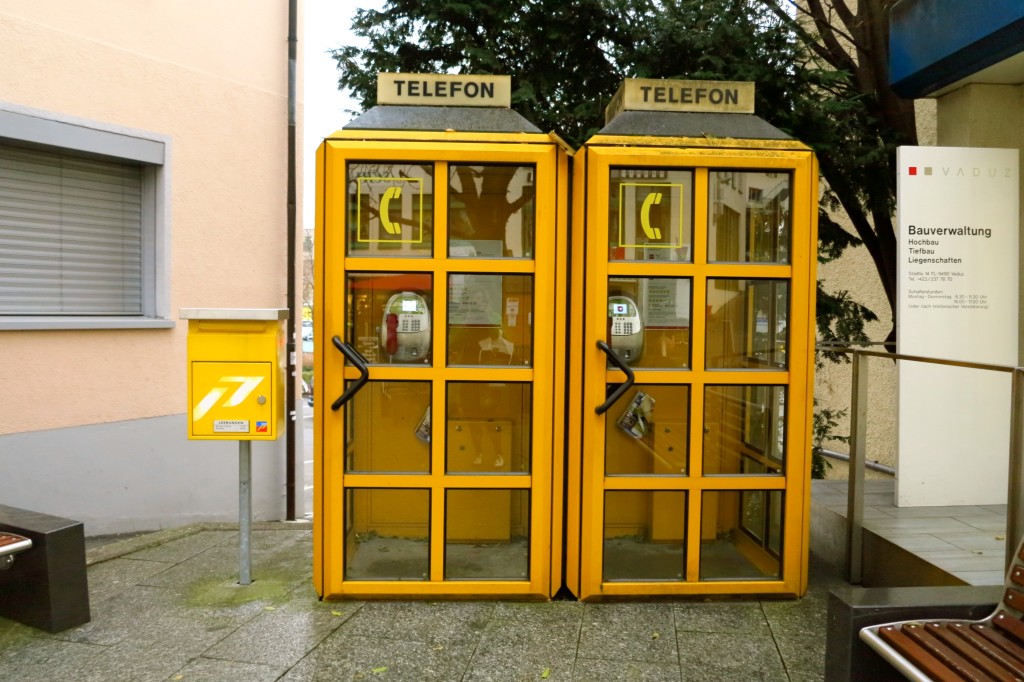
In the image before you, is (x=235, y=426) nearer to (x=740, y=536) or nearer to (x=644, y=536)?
(x=644, y=536)

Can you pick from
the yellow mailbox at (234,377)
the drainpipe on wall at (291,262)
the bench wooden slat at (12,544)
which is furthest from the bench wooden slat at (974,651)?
the drainpipe on wall at (291,262)

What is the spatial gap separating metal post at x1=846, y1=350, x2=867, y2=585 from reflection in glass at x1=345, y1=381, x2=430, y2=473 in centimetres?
236

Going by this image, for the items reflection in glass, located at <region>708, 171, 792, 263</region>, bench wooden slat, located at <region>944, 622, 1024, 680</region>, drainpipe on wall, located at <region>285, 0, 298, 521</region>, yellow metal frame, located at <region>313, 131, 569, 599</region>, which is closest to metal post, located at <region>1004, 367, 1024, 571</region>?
bench wooden slat, located at <region>944, 622, 1024, 680</region>

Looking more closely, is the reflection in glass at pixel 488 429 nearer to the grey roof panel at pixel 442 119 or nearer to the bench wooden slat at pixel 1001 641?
the grey roof panel at pixel 442 119

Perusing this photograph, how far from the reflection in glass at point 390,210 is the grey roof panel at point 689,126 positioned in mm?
956

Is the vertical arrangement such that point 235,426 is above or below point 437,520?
above

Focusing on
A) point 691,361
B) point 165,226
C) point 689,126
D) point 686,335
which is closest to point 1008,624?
point 691,361

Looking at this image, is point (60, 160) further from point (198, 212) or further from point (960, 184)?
point (960, 184)

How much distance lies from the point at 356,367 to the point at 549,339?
0.96m

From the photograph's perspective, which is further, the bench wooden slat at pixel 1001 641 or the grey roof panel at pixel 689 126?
the grey roof panel at pixel 689 126

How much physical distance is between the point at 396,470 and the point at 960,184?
3.93m

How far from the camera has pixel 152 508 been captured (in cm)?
661

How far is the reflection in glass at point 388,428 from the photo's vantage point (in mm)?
3963

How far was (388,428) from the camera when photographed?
A: 405cm
